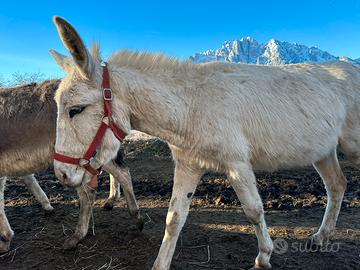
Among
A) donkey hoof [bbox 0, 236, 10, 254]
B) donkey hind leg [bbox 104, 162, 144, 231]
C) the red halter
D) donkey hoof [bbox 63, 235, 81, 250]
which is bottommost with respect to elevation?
donkey hoof [bbox 0, 236, 10, 254]

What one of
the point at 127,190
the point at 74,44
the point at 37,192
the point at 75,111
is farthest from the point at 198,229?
the point at 74,44

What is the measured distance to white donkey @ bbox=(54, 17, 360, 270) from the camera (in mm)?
3082

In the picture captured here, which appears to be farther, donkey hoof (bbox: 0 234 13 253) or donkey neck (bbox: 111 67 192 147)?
donkey hoof (bbox: 0 234 13 253)

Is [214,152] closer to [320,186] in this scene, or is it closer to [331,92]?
[331,92]

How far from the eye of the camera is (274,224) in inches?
203

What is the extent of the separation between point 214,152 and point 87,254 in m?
2.26

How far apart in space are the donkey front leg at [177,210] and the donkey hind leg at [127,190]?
1.33 m

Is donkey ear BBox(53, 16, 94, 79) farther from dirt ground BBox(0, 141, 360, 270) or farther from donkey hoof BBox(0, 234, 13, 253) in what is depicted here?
donkey hoof BBox(0, 234, 13, 253)

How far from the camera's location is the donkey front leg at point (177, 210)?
11.9ft

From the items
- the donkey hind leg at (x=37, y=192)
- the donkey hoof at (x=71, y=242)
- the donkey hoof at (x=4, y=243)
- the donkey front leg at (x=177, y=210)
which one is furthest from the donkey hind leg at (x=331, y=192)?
the donkey hind leg at (x=37, y=192)

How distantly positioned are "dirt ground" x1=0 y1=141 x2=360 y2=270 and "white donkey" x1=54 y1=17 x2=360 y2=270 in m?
0.66

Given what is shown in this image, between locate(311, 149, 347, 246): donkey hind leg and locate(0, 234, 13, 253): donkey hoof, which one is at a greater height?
locate(311, 149, 347, 246): donkey hind leg

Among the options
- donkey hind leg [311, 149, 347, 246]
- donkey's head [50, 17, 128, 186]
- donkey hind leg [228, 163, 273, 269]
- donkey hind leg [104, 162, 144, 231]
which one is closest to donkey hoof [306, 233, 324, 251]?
donkey hind leg [311, 149, 347, 246]

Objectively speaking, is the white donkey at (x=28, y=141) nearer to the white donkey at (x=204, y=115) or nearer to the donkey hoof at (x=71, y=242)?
the donkey hoof at (x=71, y=242)
